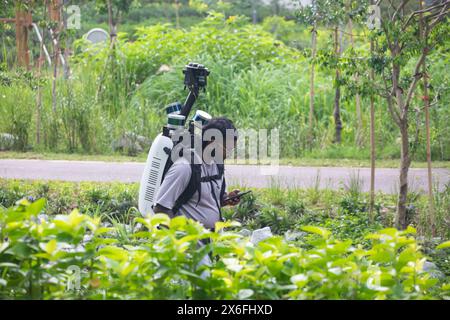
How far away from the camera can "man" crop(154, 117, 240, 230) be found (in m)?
5.50

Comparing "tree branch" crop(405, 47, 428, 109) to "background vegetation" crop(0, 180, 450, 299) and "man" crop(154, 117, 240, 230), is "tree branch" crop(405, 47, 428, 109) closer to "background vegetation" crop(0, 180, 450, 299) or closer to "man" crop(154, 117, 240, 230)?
"man" crop(154, 117, 240, 230)

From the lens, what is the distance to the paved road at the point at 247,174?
10.5 meters

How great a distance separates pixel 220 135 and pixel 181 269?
2383 millimetres

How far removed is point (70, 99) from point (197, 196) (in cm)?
800

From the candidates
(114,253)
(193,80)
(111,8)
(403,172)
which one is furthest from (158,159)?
(111,8)

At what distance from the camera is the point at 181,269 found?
343 centimetres

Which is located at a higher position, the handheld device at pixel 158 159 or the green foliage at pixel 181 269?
the handheld device at pixel 158 159

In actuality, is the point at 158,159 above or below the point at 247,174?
above

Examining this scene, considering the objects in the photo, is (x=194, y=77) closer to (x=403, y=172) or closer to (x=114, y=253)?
(x=403, y=172)

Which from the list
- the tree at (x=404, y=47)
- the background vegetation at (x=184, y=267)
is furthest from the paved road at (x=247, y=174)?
the background vegetation at (x=184, y=267)

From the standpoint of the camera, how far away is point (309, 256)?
354 centimetres

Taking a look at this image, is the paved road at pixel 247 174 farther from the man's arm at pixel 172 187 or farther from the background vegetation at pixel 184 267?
the background vegetation at pixel 184 267

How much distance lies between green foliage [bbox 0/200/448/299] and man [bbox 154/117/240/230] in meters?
1.95

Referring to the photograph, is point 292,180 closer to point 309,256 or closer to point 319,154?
point 319,154
